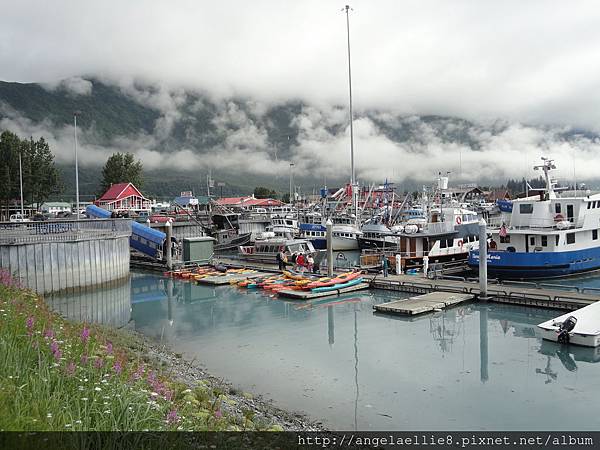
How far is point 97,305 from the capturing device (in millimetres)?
28109

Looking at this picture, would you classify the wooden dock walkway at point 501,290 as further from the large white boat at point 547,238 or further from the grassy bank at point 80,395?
the grassy bank at point 80,395

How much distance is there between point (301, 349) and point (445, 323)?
23.7ft

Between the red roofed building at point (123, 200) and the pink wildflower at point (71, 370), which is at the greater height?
the red roofed building at point (123, 200)

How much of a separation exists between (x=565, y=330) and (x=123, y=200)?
87594 millimetres

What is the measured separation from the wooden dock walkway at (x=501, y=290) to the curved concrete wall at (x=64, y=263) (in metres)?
17.3

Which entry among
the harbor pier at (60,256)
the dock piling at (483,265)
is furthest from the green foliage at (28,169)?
the dock piling at (483,265)

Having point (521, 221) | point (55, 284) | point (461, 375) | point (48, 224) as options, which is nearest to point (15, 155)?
point (48, 224)

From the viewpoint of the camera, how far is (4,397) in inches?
261

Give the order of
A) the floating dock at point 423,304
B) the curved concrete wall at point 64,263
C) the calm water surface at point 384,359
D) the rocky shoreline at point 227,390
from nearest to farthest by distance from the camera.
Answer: the rocky shoreline at point 227,390
the calm water surface at point 384,359
the floating dock at point 423,304
the curved concrete wall at point 64,263

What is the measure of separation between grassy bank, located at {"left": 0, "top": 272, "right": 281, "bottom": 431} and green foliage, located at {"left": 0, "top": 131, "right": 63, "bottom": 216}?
7878 cm

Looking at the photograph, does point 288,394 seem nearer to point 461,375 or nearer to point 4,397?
point 461,375

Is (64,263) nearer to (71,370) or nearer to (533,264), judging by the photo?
(71,370)

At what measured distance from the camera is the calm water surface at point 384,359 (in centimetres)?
1237

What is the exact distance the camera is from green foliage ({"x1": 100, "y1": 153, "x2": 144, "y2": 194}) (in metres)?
109
